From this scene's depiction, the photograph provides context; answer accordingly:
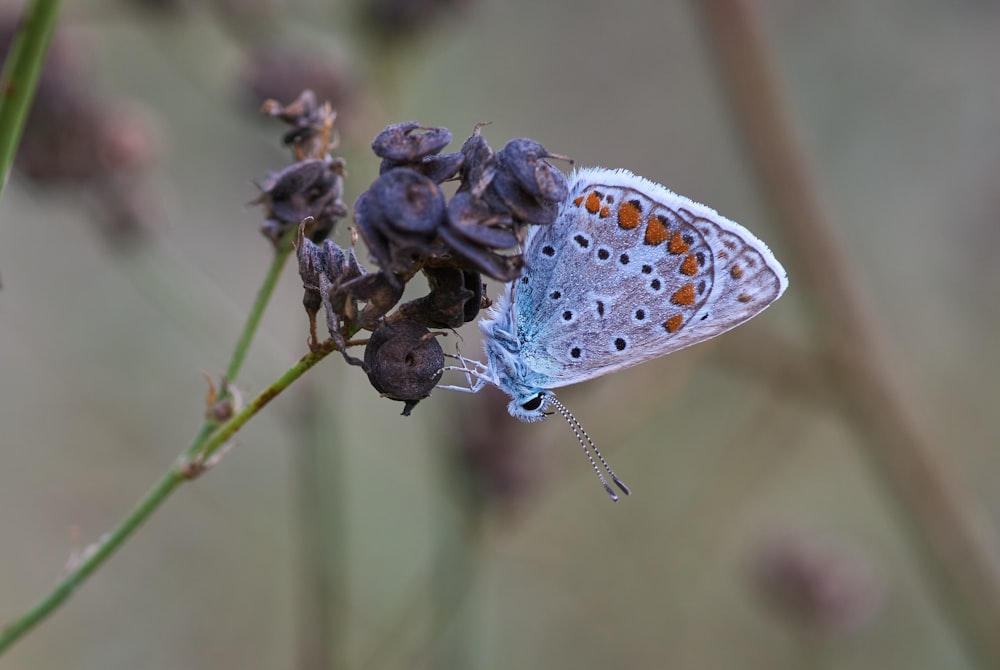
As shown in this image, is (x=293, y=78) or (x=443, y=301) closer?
(x=443, y=301)

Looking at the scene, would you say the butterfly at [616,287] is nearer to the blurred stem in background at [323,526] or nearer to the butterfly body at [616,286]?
the butterfly body at [616,286]

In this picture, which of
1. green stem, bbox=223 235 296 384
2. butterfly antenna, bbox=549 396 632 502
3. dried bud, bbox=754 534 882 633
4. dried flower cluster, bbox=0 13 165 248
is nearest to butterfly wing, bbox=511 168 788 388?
butterfly antenna, bbox=549 396 632 502

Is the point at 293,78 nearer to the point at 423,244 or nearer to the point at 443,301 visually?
the point at 443,301

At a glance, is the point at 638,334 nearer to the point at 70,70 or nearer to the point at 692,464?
the point at 70,70

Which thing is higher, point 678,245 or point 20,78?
point 20,78

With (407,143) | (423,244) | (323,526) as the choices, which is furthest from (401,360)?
(323,526)

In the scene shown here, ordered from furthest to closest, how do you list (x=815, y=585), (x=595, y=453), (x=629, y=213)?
1. (x=815, y=585)
2. (x=595, y=453)
3. (x=629, y=213)

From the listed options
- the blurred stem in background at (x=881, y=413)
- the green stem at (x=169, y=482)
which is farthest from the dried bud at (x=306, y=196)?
the blurred stem in background at (x=881, y=413)
